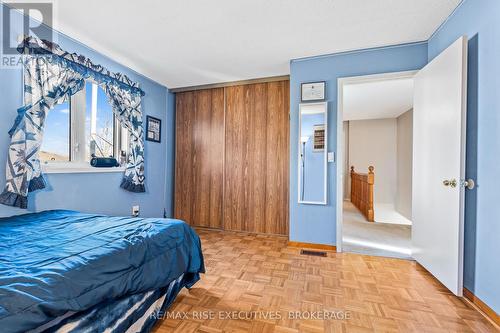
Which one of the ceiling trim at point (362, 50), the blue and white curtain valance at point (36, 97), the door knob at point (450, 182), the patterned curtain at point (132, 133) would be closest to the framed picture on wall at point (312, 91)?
the ceiling trim at point (362, 50)

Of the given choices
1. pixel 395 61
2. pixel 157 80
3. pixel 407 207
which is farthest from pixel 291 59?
pixel 407 207

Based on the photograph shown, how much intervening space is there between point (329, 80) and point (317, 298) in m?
2.35

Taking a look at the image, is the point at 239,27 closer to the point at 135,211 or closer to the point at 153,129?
the point at 153,129

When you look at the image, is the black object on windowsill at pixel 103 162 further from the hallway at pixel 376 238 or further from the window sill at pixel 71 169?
the hallway at pixel 376 238

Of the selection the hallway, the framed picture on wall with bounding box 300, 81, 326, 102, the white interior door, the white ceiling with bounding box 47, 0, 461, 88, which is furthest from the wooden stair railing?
the white ceiling with bounding box 47, 0, 461, 88

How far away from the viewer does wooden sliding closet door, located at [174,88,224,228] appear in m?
3.79

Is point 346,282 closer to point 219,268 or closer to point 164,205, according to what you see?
point 219,268

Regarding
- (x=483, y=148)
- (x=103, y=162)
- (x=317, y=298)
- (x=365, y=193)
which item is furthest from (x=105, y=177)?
(x=365, y=193)

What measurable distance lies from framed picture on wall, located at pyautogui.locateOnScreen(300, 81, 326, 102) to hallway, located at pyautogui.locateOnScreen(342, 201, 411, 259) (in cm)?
188

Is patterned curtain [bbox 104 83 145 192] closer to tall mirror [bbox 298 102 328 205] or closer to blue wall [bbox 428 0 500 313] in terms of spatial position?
tall mirror [bbox 298 102 328 205]

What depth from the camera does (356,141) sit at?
683 centimetres

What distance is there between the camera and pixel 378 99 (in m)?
4.59

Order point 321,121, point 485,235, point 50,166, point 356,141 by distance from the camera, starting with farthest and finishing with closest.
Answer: point 356,141 < point 321,121 < point 50,166 < point 485,235

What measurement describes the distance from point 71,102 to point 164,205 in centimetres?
197
